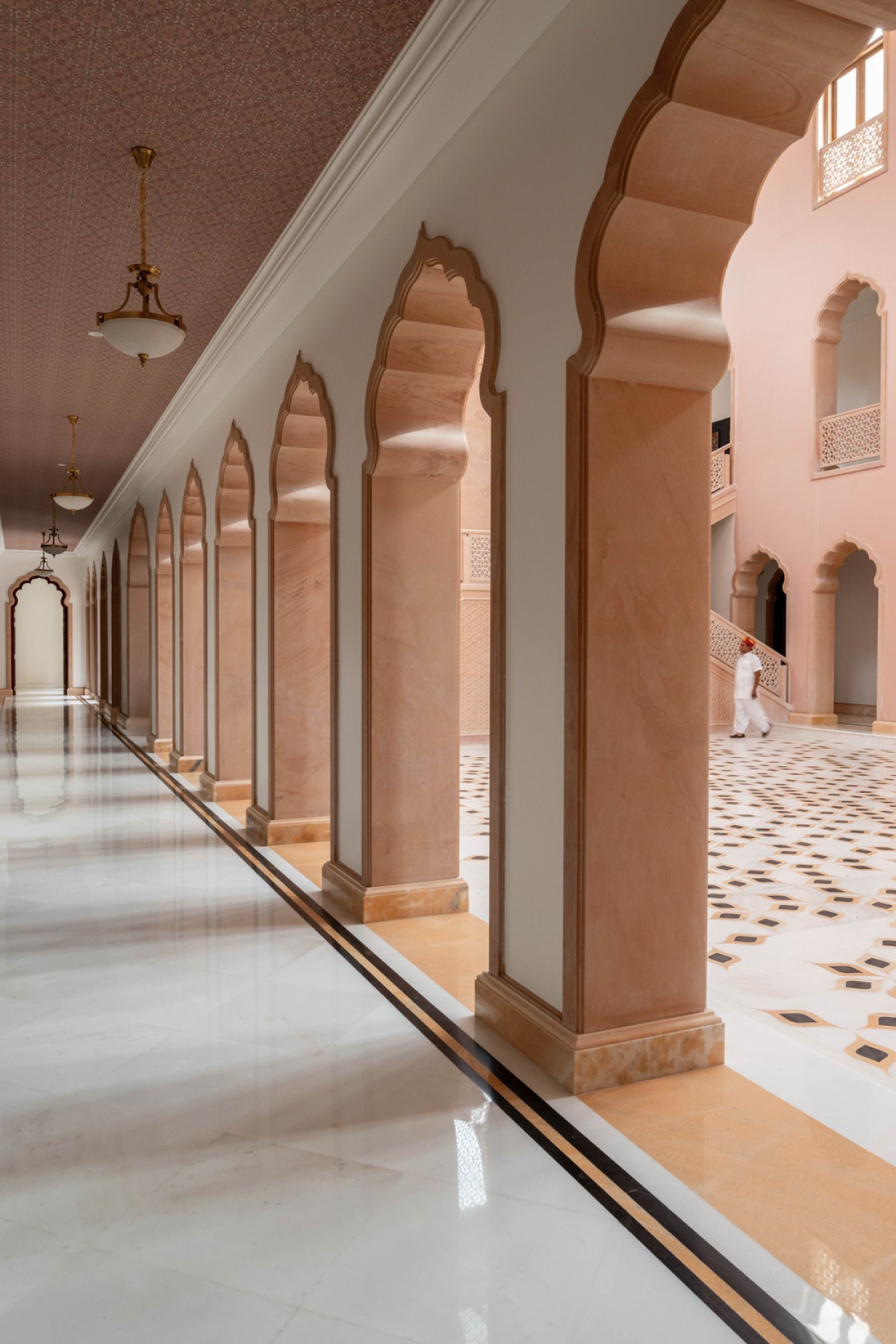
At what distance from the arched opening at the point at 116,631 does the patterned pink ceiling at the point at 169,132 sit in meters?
9.37

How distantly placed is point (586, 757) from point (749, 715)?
12.2 m

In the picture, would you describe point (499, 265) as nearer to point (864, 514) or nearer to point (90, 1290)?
point (90, 1290)

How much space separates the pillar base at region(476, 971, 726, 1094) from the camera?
304 cm

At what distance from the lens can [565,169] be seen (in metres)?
3.18

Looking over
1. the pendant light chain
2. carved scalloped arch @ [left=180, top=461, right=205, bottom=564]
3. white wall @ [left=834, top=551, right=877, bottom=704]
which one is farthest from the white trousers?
the pendant light chain

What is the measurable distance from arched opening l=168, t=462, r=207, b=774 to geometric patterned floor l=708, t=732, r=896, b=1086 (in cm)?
530

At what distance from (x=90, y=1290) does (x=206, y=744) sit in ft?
23.7

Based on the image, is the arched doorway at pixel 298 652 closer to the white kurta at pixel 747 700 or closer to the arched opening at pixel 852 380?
the white kurta at pixel 747 700

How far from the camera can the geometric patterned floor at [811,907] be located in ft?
12.3

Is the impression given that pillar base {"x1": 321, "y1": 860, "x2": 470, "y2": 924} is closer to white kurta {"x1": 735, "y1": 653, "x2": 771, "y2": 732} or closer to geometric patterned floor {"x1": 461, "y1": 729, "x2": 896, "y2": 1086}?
geometric patterned floor {"x1": 461, "y1": 729, "x2": 896, "y2": 1086}

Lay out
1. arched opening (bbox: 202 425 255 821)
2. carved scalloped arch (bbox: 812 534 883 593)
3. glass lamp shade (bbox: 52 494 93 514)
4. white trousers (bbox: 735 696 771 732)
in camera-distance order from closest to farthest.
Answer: arched opening (bbox: 202 425 255 821), glass lamp shade (bbox: 52 494 93 514), white trousers (bbox: 735 696 771 732), carved scalloped arch (bbox: 812 534 883 593)

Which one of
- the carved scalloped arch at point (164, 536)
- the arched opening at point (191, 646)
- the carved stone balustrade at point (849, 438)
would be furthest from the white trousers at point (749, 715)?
the carved scalloped arch at point (164, 536)

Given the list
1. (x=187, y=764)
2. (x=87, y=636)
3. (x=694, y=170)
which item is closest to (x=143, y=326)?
(x=694, y=170)

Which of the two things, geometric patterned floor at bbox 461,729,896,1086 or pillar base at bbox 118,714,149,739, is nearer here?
geometric patterned floor at bbox 461,729,896,1086
